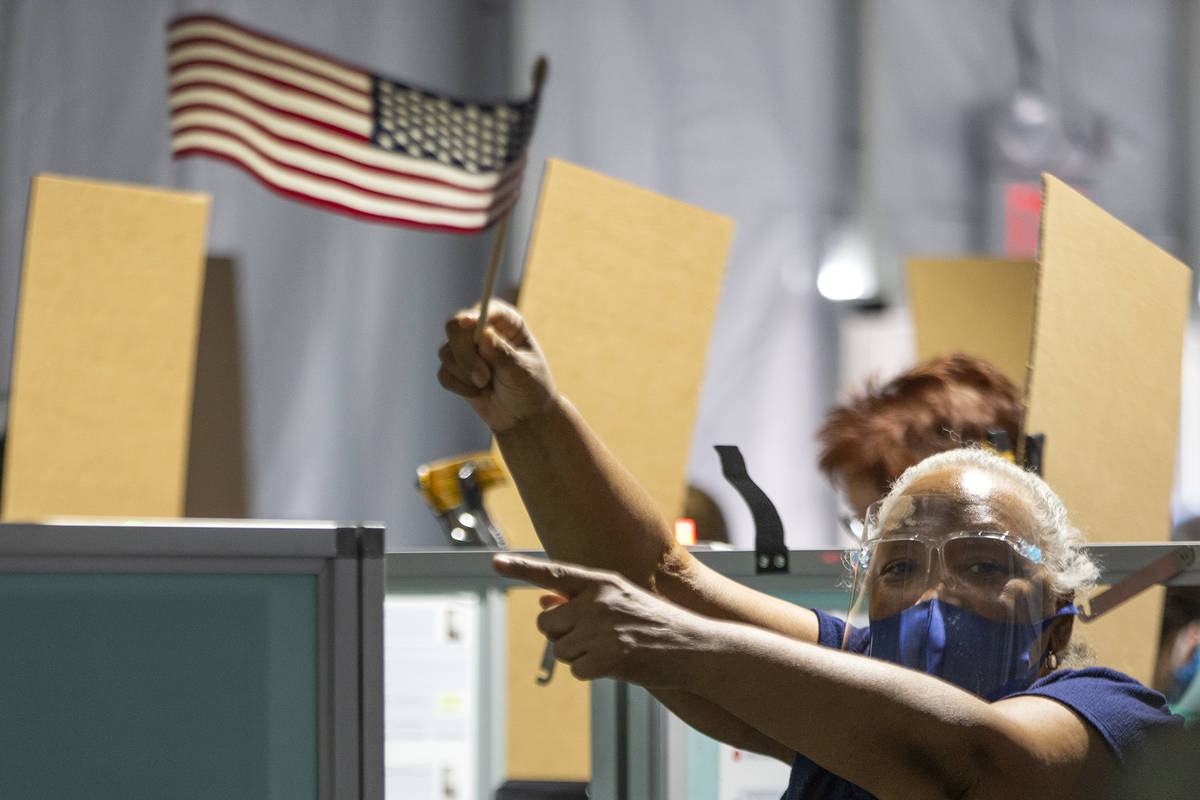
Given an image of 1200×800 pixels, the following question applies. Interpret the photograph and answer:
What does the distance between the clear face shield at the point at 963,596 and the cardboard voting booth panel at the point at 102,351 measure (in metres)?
1.07

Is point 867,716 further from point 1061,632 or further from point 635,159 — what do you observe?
point 635,159

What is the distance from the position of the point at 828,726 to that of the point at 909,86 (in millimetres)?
2710

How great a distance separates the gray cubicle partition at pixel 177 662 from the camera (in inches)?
26.4

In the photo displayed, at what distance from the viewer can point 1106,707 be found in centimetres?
88

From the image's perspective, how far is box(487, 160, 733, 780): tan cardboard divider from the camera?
1.55m

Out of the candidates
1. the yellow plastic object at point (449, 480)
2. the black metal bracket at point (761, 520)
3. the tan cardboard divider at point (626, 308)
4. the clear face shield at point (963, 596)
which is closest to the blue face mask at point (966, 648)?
the clear face shield at point (963, 596)

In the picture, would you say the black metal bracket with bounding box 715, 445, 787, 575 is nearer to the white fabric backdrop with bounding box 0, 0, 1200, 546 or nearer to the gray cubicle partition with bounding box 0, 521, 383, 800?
the gray cubicle partition with bounding box 0, 521, 383, 800

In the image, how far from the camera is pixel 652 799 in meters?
1.18

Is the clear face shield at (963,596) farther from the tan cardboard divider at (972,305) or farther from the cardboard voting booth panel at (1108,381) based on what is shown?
the tan cardboard divider at (972,305)

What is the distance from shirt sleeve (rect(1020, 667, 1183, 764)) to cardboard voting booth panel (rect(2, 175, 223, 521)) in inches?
48.0

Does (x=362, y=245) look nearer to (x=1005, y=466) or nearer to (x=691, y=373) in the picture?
(x=691, y=373)

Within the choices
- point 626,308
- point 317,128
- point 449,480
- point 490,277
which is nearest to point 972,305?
point 626,308

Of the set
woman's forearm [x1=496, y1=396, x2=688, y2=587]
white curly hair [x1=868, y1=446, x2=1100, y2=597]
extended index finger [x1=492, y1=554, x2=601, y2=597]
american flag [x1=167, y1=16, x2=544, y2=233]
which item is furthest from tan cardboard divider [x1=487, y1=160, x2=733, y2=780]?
extended index finger [x1=492, y1=554, x2=601, y2=597]

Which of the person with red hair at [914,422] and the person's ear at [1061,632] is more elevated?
the person with red hair at [914,422]
